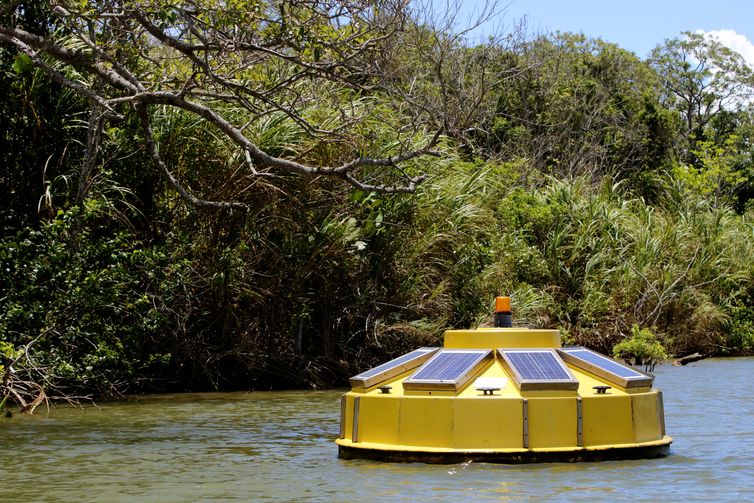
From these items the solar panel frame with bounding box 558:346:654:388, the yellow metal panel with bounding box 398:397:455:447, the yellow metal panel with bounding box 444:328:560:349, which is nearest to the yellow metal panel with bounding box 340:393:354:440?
the yellow metal panel with bounding box 398:397:455:447

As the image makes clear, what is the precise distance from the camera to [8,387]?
13.6 m

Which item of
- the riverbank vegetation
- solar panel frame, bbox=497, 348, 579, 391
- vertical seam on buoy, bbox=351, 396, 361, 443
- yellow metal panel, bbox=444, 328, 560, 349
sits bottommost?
vertical seam on buoy, bbox=351, 396, 361, 443

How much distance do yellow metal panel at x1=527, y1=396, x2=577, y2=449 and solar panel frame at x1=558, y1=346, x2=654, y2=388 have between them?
0.66 metres

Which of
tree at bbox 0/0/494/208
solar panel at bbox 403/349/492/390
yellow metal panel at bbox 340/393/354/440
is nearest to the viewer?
solar panel at bbox 403/349/492/390

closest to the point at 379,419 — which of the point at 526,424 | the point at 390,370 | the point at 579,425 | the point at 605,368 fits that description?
the point at 390,370

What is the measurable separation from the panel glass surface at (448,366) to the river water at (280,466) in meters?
0.73

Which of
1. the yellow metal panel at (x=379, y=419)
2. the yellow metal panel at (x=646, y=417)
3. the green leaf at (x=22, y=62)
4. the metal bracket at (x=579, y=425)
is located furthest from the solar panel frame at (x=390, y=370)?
the green leaf at (x=22, y=62)

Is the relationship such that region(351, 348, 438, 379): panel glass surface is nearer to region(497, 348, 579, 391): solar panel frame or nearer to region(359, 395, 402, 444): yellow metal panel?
region(359, 395, 402, 444): yellow metal panel

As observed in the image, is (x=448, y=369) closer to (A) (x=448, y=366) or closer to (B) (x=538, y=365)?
(A) (x=448, y=366)

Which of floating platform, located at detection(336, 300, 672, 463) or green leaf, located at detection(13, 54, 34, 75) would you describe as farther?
green leaf, located at detection(13, 54, 34, 75)

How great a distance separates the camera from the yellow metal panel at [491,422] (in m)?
8.77

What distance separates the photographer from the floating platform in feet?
28.8

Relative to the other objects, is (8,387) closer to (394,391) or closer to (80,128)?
(80,128)

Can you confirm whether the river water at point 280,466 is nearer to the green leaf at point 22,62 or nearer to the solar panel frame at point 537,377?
the solar panel frame at point 537,377
